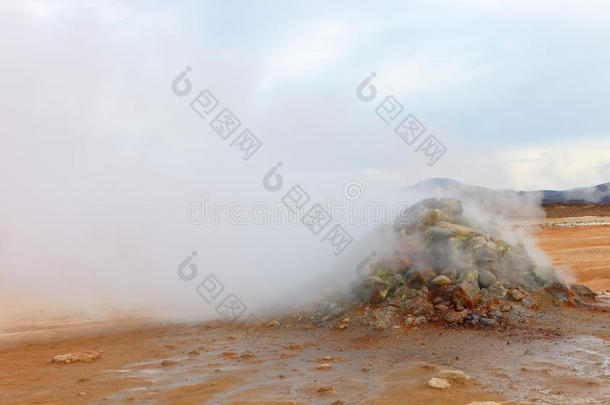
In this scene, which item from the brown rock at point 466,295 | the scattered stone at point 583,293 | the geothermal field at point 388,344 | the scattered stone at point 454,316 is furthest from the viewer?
the scattered stone at point 583,293

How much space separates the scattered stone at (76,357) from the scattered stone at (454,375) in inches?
192

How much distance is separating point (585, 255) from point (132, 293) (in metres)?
14.6

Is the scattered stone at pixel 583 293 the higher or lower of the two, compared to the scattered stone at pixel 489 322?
lower

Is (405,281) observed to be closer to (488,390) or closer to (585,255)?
(488,390)

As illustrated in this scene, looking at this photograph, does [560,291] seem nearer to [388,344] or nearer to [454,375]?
[388,344]

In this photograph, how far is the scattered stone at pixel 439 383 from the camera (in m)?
4.93

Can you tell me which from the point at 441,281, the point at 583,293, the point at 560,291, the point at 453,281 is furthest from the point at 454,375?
the point at 583,293

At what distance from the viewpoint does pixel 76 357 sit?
6.93 meters

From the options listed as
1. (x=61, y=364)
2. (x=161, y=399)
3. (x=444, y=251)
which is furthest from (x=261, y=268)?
(x=161, y=399)

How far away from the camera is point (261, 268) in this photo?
10.9 meters

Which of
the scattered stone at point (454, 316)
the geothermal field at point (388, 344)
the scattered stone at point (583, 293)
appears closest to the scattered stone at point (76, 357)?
the geothermal field at point (388, 344)

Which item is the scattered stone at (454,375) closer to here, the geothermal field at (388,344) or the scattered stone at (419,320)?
the geothermal field at (388,344)

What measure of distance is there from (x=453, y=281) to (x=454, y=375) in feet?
10.4

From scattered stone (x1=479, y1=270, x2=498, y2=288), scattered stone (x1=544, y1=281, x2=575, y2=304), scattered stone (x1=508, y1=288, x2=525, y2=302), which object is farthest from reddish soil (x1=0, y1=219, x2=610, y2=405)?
scattered stone (x1=479, y1=270, x2=498, y2=288)
